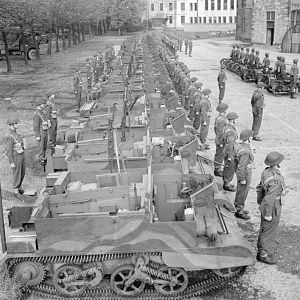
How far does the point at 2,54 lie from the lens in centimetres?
4044

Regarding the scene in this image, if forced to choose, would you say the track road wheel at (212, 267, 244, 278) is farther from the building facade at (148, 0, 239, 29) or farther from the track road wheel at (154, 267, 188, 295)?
the building facade at (148, 0, 239, 29)

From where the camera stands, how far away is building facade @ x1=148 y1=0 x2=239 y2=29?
95.4 meters

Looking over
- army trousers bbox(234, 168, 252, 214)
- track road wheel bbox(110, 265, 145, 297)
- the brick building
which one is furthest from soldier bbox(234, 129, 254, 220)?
the brick building

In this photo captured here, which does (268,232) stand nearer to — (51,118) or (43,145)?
(43,145)

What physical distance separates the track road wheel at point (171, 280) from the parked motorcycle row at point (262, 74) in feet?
51.3

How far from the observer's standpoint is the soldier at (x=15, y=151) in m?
11.4

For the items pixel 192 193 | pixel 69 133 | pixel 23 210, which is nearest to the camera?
pixel 23 210

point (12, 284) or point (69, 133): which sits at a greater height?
point (69, 133)

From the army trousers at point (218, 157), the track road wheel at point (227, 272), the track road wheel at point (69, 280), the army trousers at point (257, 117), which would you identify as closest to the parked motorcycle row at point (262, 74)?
the army trousers at point (257, 117)

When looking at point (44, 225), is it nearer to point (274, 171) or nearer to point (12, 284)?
point (12, 284)

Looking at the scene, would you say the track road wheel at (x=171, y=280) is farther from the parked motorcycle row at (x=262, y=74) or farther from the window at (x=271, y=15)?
the window at (x=271, y=15)

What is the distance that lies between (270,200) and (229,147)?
324cm

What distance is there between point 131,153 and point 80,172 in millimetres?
1925

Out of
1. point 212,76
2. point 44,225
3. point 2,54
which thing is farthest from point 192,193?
point 2,54
